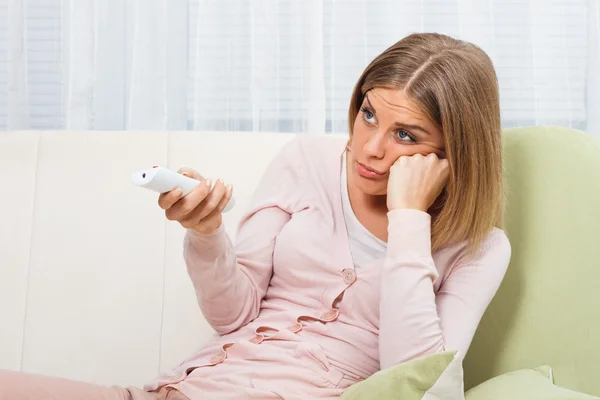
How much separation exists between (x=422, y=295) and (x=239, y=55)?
1020 mm

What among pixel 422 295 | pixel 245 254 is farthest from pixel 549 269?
pixel 245 254

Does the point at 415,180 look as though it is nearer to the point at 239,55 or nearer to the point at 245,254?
the point at 245,254

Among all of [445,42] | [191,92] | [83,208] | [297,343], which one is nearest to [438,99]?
[445,42]

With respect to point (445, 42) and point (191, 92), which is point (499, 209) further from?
point (191, 92)

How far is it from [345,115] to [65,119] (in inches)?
28.1

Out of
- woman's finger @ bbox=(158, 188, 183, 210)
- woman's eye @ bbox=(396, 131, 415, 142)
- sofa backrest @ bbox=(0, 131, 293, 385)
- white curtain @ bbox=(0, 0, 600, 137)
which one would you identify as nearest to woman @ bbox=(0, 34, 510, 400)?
woman's eye @ bbox=(396, 131, 415, 142)

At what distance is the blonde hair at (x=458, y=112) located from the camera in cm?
123

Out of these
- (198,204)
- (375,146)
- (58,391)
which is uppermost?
(375,146)

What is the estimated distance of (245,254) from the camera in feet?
4.41

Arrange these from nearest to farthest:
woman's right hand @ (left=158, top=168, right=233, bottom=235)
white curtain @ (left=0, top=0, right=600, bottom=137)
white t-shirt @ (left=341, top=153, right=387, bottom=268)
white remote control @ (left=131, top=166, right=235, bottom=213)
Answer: white remote control @ (left=131, top=166, right=235, bottom=213) < woman's right hand @ (left=158, top=168, right=233, bottom=235) < white t-shirt @ (left=341, top=153, right=387, bottom=268) < white curtain @ (left=0, top=0, right=600, bottom=137)

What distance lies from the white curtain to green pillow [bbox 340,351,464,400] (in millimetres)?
1076

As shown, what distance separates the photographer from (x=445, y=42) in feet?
4.26

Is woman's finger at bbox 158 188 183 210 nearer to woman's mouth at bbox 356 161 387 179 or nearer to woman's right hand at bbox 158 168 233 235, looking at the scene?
woman's right hand at bbox 158 168 233 235

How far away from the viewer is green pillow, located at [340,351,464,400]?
991 mm
